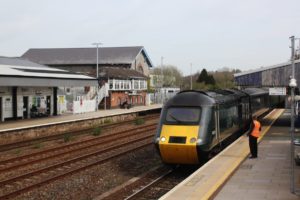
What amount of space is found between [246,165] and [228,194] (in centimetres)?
388

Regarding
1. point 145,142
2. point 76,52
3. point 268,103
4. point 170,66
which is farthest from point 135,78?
point 170,66

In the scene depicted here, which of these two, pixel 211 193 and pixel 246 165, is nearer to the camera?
pixel 211 193

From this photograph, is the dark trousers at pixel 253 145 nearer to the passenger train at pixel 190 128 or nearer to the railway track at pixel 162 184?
the passenger train at pixel 190 128

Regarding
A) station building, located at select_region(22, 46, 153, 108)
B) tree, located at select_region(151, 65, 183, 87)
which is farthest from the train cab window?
tree, located at select_region(151, 65, 183, 87)

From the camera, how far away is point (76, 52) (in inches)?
2980

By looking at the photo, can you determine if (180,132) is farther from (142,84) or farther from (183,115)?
(142,84)

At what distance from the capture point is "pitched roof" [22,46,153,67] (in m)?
72.2

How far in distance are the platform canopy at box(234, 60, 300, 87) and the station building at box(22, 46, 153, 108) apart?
22.2 meters

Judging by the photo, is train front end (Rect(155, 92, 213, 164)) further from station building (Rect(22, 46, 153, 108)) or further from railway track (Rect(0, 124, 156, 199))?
station building (Rect(22, 46, 153, 108))

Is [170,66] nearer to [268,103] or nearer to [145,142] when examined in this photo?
[268,103]

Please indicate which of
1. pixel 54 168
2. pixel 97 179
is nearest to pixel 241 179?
pixel 97 179

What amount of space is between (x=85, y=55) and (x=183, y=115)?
61.0 metres

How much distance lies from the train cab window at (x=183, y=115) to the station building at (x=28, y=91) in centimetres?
1847

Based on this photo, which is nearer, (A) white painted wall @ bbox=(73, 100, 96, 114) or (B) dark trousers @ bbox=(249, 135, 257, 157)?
(B) dark trousers @ bbox=(249, 135, 257, 157)
